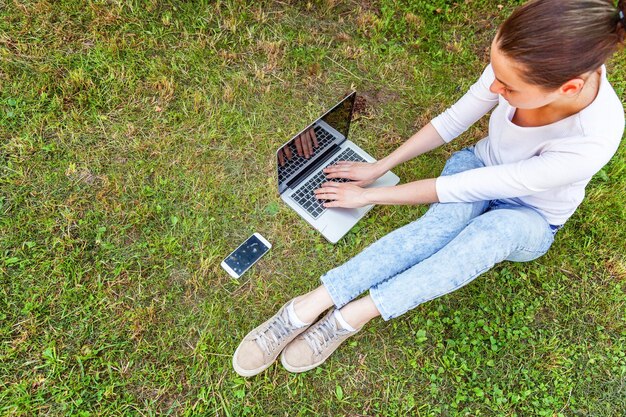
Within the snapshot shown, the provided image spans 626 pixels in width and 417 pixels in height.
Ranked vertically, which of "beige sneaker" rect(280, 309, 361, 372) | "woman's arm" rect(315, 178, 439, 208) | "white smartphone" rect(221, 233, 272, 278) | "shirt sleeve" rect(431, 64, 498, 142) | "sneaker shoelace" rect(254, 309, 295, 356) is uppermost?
"shirt sleeve" rect(431, 64, 498, 142)

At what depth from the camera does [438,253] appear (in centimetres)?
218

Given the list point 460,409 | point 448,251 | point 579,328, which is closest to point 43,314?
point 448,251

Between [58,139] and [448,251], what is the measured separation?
2528 millimetres

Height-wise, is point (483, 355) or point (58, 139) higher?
point (58, 139)

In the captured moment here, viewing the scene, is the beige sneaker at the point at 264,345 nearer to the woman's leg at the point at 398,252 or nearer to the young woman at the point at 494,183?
the young woman at the point at 494,183

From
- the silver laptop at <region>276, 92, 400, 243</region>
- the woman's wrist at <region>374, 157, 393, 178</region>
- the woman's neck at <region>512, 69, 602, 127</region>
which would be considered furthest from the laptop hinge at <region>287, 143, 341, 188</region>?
the woman's neck at <region>512, 69, 602, 127</region>

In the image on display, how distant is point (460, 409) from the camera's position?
250cm

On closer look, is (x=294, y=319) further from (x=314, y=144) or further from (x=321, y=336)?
(x=314, y=144)

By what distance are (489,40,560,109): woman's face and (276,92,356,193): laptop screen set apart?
95 centimetres

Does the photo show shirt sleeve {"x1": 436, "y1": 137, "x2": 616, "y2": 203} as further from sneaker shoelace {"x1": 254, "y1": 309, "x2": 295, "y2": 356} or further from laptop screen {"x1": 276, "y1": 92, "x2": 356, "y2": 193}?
sneaker shoelace {"x1": 254, "y1": 309, "x2": 295, "y2": 356}

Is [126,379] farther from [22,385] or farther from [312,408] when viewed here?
[312,408]

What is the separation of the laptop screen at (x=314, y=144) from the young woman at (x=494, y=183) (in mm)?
152

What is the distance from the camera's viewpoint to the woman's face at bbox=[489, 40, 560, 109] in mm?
1712

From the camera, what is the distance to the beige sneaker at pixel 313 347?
7.99ft
